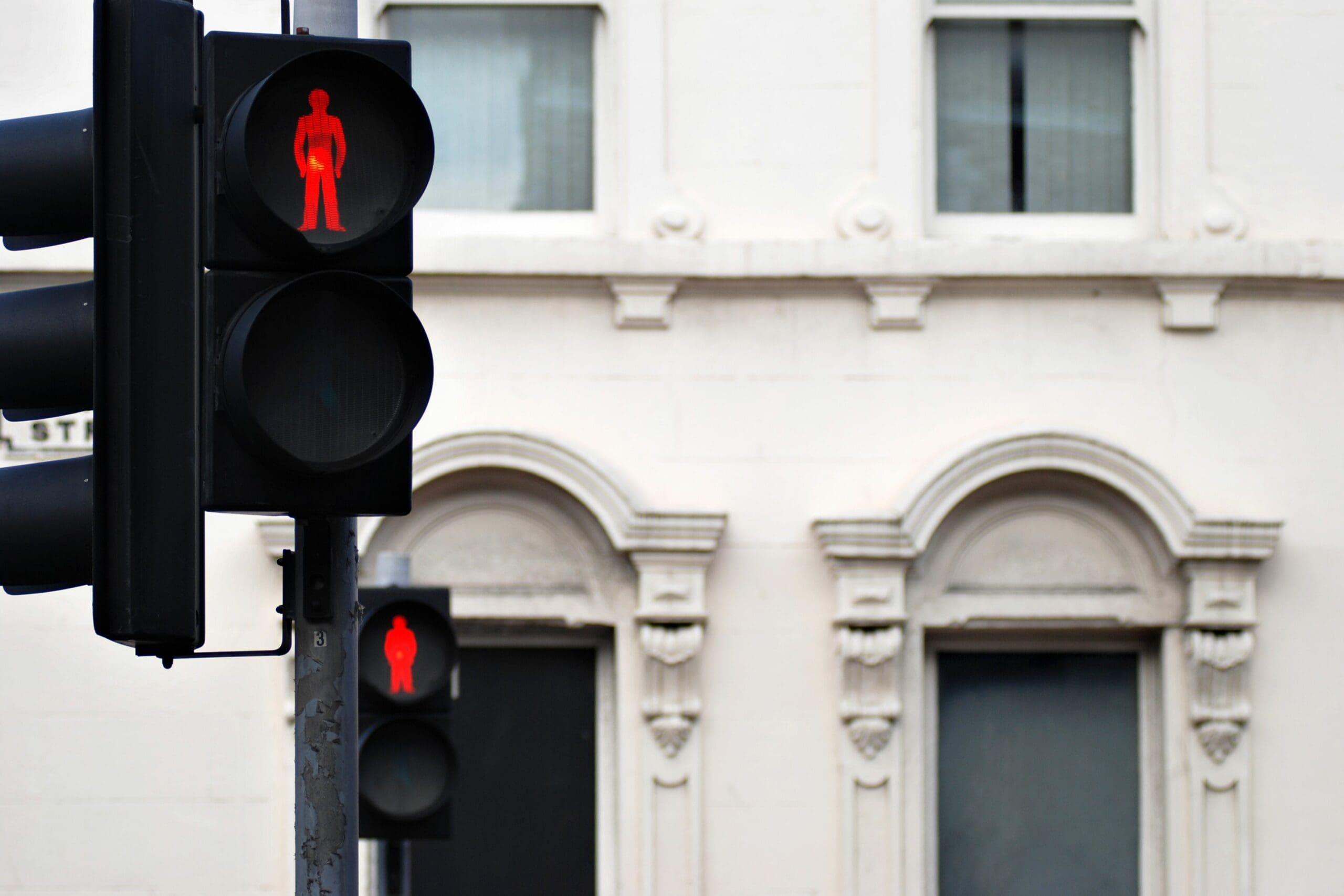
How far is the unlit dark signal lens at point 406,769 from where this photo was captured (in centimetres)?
704

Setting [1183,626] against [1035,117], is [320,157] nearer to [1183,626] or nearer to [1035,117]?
[1183,626]

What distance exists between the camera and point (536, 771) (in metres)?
9.82

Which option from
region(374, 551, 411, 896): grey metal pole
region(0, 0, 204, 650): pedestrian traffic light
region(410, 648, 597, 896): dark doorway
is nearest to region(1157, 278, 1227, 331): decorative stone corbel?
region(410, 648, 597, 896): dark doorway

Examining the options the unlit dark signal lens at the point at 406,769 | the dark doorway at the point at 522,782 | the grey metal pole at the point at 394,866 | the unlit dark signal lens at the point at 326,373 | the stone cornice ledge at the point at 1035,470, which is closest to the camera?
the unlit dark signal lens at the point at 326,373

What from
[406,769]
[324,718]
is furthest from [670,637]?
[324,718]

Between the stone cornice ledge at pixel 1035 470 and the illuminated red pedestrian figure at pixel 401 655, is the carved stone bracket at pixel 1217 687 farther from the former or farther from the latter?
the illuminated red pedestrian figure at pixel 401 655

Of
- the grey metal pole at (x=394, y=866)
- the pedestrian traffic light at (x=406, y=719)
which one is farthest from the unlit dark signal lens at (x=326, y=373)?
the grey metal pole at (x=394, y=866)

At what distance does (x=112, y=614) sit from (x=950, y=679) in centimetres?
762

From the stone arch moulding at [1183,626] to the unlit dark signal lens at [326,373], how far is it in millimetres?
6708

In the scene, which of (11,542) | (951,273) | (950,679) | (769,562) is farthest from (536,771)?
(11,542)

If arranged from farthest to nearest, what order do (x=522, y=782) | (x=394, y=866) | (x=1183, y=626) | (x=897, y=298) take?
1. (x=522, y=782)
2. (x=897, y=298)
3. (x=1183, y=626)
4. (x=394, y=866)

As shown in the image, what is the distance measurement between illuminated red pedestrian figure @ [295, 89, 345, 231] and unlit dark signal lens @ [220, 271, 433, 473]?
106mm

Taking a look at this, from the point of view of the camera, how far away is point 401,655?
7.16m

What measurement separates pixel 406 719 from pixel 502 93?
167 inches
